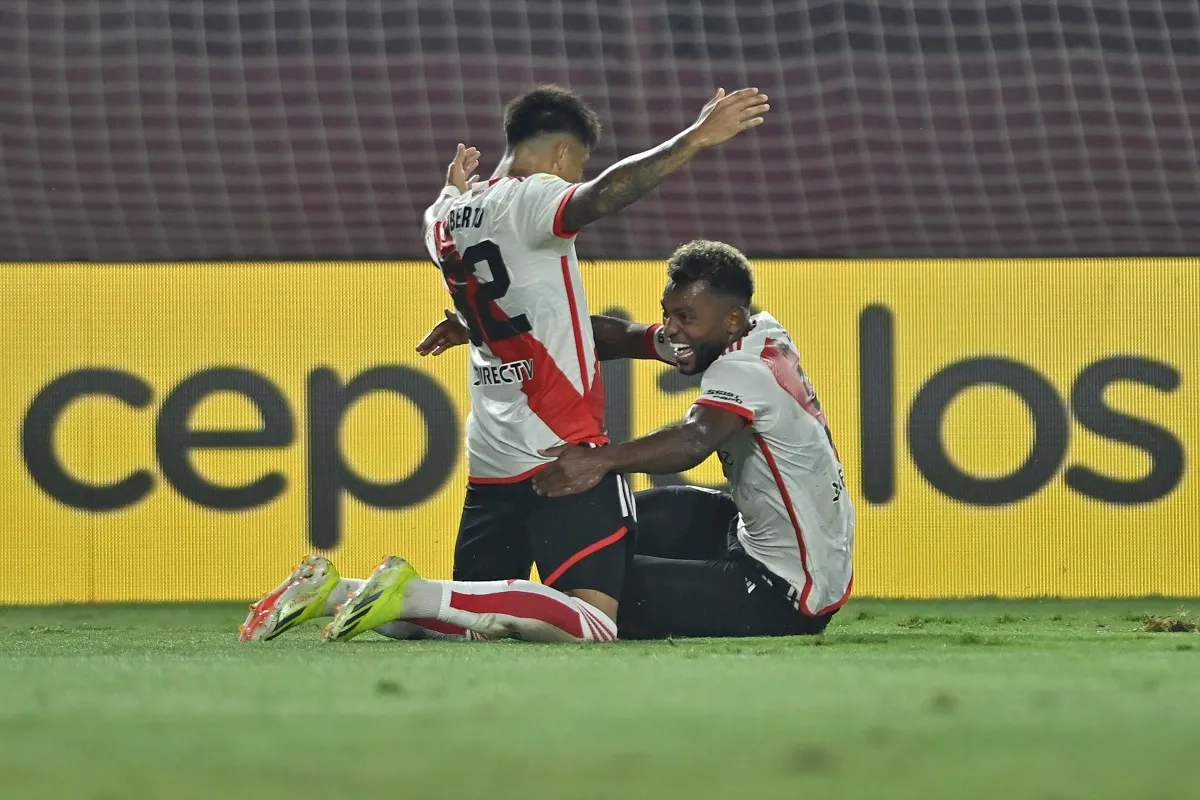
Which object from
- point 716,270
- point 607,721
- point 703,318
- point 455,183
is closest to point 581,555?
point 703,318

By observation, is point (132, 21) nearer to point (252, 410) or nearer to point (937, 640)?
point (252, 410)

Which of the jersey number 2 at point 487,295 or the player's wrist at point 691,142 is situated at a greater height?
the player's wrist at point 691,142

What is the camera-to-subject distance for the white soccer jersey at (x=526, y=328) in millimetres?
4426

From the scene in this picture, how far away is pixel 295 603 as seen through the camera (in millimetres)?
4289

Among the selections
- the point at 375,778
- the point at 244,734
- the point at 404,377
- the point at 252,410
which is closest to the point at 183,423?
the point at 252,410

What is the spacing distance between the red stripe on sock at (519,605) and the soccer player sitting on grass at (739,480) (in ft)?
0.27

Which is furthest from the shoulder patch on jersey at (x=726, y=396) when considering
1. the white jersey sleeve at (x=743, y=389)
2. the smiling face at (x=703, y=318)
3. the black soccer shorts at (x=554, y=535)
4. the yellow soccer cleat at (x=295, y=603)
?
the yellow soccer cleat at (x=295, y=603)

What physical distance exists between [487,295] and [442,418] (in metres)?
2.09

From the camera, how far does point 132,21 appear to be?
26.7 feet

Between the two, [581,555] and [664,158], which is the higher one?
[664,158]

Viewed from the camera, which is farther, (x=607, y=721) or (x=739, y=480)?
(x=739, y=480)

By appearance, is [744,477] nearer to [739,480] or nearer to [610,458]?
[739,480]

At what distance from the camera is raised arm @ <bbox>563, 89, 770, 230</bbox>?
4.02m

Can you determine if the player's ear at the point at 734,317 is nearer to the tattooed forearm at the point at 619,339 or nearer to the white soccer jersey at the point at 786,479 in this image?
the white soccer jersey at the point at 786,479
